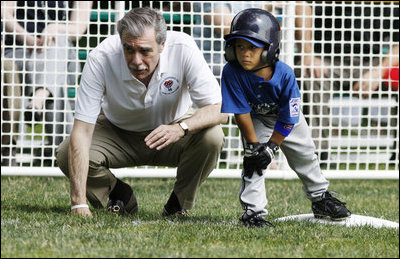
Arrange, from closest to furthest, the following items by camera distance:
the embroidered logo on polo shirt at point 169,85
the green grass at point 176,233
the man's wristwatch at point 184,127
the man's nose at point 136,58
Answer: the green grass at point 176,233, the man's nose at point 136,58, the man's wristwatch at point 184,127, the embroidered logo on polo shirt at point 169,85

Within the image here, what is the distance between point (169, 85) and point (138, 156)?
2.11ft

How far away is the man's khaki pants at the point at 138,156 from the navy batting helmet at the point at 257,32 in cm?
97

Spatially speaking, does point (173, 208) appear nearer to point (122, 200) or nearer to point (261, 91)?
point (122, 200)

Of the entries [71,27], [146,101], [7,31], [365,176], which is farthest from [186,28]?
[146,101]

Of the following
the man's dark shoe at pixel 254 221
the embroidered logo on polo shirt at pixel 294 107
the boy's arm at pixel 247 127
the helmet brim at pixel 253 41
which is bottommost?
the man's dark shoe at pixel 254 221

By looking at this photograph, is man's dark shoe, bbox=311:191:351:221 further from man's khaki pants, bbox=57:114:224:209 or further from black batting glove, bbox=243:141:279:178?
man's khaki pants, bbox=57:114:224:209

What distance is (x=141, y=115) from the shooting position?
548 centimetres

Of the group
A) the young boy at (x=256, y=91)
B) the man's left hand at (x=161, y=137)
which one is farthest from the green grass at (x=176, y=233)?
the man's left hand at (x=161, y=137)

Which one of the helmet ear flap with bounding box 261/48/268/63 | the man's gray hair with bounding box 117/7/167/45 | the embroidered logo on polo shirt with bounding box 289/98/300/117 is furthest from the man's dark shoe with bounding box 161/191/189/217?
the helmet ear flap with bounding box 261/48/268/63

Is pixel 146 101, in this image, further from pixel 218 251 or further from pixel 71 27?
pixel 71 27

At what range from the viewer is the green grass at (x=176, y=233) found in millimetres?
3764

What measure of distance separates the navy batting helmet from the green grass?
3.15ft

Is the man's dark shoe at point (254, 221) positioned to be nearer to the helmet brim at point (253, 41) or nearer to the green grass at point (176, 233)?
the green grass at point (176, 233)

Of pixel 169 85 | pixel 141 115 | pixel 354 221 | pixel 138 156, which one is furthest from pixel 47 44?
pixel 354 221
